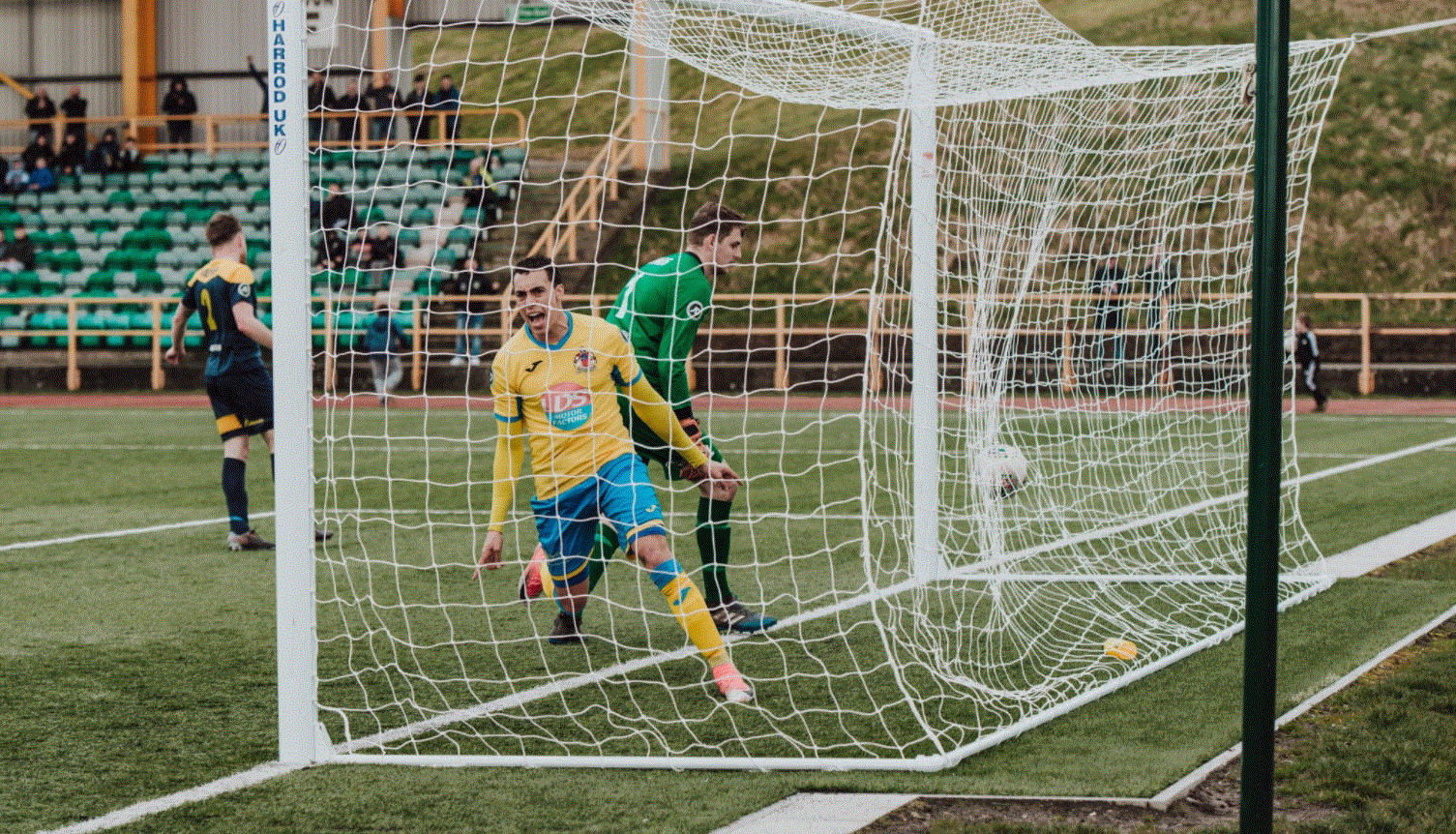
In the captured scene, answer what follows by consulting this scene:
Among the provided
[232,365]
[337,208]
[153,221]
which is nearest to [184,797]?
[232,365]

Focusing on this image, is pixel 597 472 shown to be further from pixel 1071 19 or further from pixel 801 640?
pixel 1071 19

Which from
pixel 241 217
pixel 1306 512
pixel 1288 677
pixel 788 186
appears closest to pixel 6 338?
pixel 241 217

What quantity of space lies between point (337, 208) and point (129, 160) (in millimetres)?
15555

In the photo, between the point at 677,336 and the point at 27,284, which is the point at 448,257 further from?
the point at 677,336

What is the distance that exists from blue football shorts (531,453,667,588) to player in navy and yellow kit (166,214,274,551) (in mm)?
Result: 3542

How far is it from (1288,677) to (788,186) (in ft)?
81.7

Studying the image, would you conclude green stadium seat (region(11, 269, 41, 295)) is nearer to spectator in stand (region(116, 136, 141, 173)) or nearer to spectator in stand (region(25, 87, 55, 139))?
spectator in stand (region(116, 136, 141, 173))

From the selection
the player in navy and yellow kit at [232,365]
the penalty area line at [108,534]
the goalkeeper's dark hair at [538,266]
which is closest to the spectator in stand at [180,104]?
the penalty area line at [108,534]

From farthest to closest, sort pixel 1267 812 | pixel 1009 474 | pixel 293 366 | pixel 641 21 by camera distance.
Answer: pixel 1009 474 < pixel 641 21 < pixel 293 366 < pixel 1267 812

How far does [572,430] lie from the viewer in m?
5.33

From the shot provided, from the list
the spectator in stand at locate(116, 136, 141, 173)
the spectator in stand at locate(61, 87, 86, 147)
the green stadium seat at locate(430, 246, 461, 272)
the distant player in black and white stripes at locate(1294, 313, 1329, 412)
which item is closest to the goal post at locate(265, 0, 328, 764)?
the distant player in black and white stripes at locate(1294, 313, 1329, 412)

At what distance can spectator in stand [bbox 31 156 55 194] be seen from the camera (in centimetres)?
2889

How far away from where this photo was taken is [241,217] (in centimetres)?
2727

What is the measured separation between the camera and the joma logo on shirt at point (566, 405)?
5.32 meters
